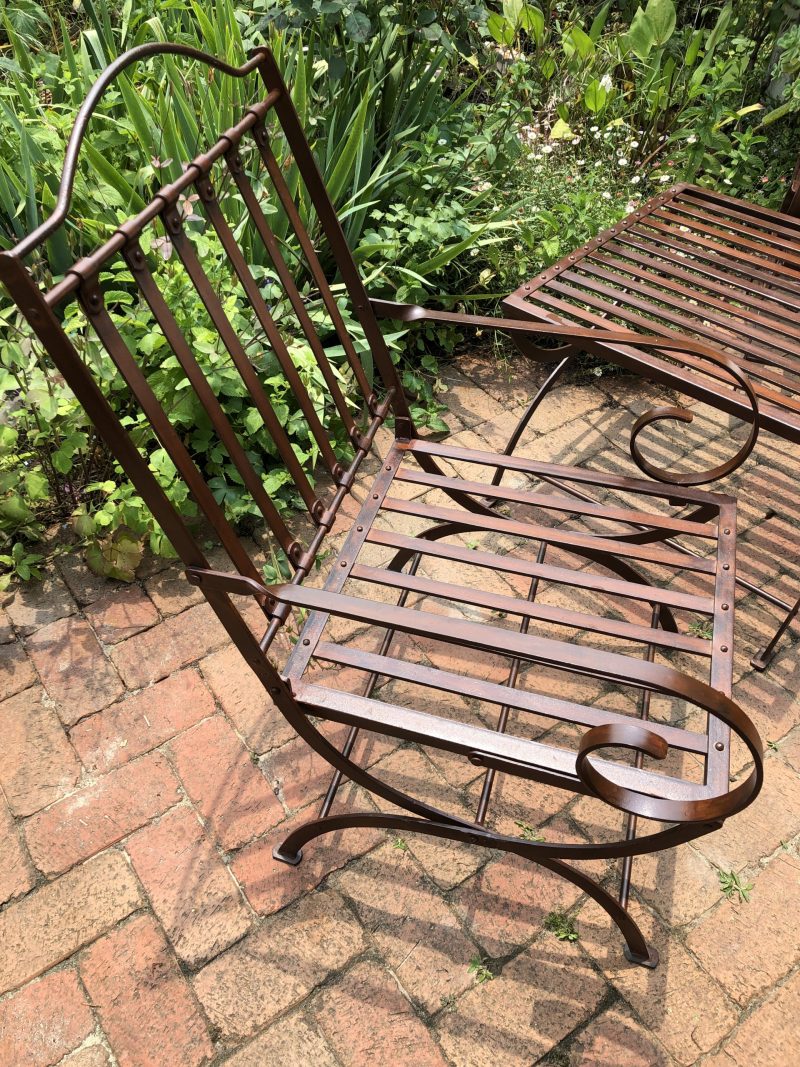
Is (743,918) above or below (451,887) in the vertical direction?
below

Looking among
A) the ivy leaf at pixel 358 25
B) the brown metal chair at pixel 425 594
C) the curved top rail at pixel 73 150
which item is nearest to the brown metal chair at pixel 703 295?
the brown metal chair at pixel 425 594

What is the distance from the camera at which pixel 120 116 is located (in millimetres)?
2971

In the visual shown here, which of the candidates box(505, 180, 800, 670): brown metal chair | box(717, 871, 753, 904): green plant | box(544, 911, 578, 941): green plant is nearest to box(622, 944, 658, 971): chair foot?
box(544, 911, 578, 941): green plant

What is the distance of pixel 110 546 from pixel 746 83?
3730mm

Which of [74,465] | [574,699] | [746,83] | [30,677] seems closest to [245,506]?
[74,465]

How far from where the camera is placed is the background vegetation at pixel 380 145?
2438 millimetres

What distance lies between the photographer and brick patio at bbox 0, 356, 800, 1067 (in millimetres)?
1680

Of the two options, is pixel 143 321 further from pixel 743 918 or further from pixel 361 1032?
pixel 743 918

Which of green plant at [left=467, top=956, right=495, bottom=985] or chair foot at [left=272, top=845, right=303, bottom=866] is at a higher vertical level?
chair foot at [left=272, top=845, right=303, bottom=866]

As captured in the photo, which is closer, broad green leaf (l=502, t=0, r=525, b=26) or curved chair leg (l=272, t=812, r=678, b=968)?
curved chair leg (l=272, t=812, r=678, b=968)

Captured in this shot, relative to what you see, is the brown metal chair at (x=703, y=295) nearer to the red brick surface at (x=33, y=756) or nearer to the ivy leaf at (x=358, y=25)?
the ivy leaf at (x=358, y=25)

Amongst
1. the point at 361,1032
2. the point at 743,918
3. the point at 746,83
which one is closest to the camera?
the point at 361,1032

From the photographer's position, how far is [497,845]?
1.61 metres

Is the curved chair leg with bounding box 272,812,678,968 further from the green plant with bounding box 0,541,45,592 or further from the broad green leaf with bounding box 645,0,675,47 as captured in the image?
the broad green leaf with bounding box 645,0,675,47
